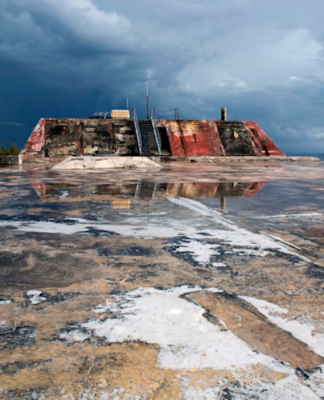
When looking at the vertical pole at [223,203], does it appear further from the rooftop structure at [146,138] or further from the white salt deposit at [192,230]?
the rooftop structure at [146,138]

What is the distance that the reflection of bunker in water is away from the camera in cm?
599

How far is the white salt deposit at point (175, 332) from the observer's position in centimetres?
156

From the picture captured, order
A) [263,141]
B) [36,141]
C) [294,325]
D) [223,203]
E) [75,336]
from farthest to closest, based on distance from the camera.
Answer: [263,141]
[36,141]
[223,203]
[294,325]
[75,336]

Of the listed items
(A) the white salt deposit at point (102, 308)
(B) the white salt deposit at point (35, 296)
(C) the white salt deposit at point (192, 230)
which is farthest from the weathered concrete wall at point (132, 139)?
(A) the white salt deposit at point (102, 308)

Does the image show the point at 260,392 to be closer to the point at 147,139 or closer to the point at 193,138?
the point at 147,139

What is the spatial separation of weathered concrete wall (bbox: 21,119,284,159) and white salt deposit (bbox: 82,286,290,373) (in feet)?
60.2

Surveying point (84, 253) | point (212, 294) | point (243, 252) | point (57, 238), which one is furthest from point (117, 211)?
point (212, 294)

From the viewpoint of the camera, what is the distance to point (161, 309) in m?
2.02

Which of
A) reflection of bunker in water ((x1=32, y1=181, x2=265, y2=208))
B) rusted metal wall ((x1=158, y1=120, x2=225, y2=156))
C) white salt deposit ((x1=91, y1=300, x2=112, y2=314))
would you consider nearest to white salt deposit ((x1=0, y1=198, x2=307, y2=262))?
white salt deposit ((x1=91, y1=300, x2=112, y2=314))

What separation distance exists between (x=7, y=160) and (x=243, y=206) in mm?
13454

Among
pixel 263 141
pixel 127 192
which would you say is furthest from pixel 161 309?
pixel 263 141

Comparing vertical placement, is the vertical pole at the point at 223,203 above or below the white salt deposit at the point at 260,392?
above

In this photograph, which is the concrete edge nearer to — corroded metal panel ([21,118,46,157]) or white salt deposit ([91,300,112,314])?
corroded metal panel ([21,118,46,157])

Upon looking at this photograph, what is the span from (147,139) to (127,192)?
15.2m
